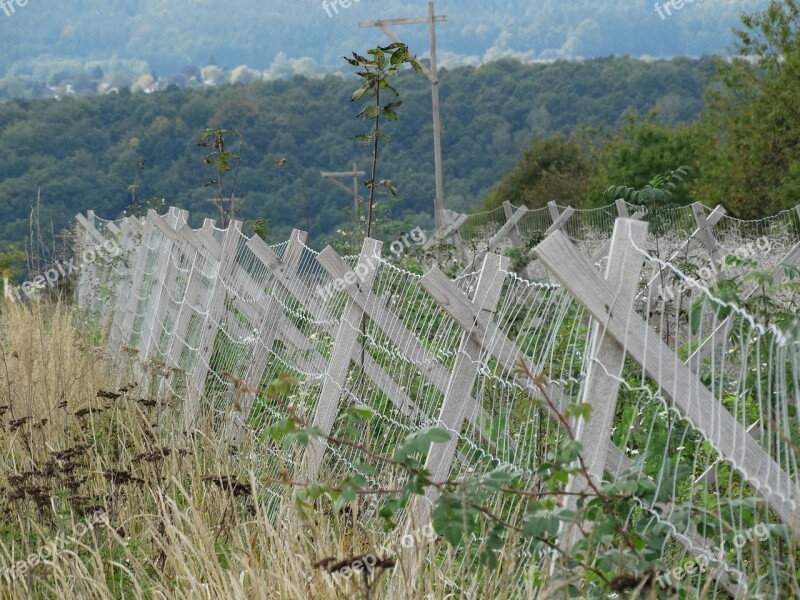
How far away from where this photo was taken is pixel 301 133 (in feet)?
161

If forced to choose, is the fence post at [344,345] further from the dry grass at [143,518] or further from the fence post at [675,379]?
the fence post at [675,379]

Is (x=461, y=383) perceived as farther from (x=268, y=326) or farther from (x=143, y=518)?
(x=268, y=326)

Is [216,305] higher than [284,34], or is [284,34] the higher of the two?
[284,34]

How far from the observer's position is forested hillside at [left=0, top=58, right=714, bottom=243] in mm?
39625

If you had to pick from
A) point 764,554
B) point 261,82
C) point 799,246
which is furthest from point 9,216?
point 764,554

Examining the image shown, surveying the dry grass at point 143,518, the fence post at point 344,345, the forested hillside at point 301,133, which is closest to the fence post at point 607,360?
the dry grass at point 143,518

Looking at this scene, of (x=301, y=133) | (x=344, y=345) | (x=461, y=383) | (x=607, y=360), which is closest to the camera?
(x=607, y=360)

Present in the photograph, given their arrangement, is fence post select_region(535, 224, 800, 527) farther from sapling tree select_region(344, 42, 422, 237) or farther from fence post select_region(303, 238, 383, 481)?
sapling tree select_region(344, 42, 422, 237)

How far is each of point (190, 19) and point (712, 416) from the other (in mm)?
160645

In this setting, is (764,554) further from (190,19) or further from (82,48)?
(190,19)


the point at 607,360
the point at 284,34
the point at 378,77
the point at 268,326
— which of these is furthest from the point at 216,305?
the point at 284,34

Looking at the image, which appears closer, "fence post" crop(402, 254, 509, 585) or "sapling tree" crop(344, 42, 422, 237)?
"fence post" crop(402, 254, 509, 585)

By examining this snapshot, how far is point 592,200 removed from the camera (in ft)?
96.2

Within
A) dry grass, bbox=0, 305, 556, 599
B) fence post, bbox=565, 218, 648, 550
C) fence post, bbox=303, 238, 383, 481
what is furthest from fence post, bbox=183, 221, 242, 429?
fence post, bbox=565, 218, 648, 550
